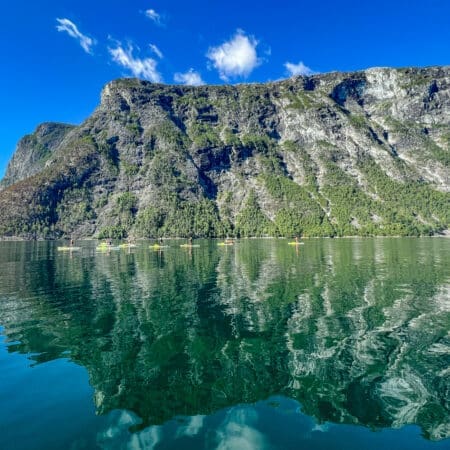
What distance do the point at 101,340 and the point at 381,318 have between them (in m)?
27.7

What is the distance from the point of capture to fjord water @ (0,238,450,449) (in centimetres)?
1786

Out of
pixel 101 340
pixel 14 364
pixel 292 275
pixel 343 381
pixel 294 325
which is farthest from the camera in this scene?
pixel 292 275

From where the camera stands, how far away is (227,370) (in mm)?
25125

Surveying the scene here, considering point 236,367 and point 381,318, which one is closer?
point 236,367

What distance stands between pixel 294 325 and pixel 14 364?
24.3 meters

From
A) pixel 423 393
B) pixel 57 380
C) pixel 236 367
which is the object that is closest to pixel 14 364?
pixel 57 380

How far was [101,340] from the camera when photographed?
104ft

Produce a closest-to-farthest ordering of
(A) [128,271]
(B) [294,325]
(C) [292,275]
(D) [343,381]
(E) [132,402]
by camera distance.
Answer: (E) [132,402] < (D) [343,381] < (B) [294,325] < (C) [292,275] < (A) [128,271]

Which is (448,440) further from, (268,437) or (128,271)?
(128,271)

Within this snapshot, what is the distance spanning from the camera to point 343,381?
22.9m

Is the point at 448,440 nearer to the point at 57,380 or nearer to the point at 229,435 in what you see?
the point at 229,435

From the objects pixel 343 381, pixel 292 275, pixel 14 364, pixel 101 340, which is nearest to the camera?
pixel 343 381

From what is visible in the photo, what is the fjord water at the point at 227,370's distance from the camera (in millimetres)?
17859

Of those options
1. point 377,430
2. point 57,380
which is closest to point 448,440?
point 377,430
